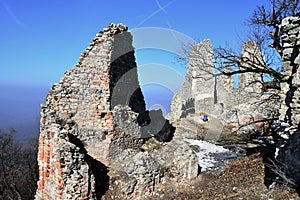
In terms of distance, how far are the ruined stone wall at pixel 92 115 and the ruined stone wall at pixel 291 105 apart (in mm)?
4881

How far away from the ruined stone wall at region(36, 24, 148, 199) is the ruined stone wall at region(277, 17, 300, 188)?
4.88 m

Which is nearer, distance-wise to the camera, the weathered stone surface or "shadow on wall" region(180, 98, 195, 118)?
the weathered stone surface

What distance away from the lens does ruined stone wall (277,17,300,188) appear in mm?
6020

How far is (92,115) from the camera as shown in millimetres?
8867

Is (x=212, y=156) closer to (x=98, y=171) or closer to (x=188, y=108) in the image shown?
(x=98, y=171)

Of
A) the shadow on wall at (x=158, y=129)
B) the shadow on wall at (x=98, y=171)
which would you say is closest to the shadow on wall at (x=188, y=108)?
the shadow on wall at (x=158, y=129)

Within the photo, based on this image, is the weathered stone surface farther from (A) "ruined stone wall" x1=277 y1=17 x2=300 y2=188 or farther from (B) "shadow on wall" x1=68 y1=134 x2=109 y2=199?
(A) "ruined stone wall" x1=277 y1=17 x2=300 y2=188

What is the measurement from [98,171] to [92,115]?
174 centimetres

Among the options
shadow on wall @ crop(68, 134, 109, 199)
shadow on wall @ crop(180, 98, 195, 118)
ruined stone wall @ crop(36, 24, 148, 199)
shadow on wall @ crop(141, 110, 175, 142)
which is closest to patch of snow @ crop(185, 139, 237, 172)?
shadow on wall @ crop(141, 110, 175, 142)

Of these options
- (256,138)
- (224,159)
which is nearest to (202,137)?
(256,138)

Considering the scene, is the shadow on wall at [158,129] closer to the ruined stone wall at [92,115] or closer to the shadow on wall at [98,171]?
the ruined stone wall at [92,115]

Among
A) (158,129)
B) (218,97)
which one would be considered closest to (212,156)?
(158,129)

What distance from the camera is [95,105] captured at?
8883mm

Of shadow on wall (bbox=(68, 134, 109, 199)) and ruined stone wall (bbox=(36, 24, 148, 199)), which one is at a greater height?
ruined stone wall (bbox=(36, 24, 148, 199))
